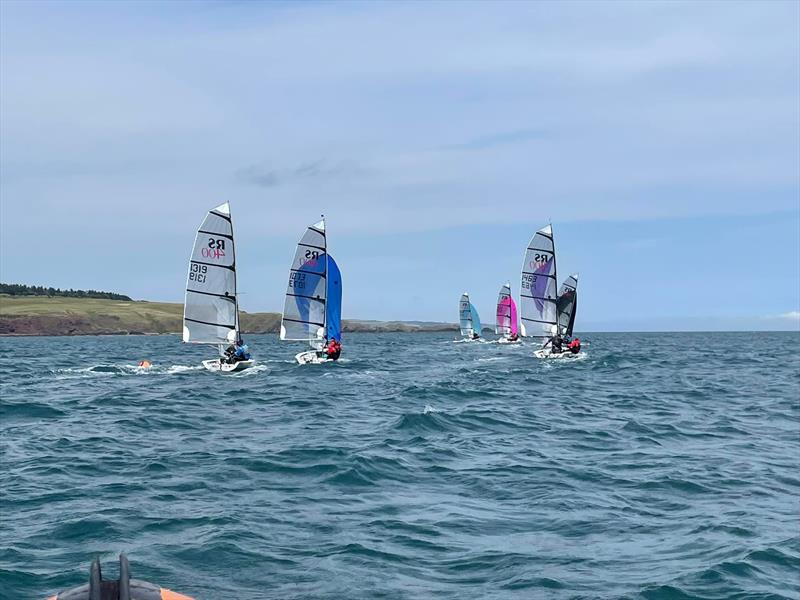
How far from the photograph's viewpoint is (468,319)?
408 feet

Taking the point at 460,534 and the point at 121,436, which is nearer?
the point at 460,534

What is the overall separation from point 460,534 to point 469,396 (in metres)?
21.8

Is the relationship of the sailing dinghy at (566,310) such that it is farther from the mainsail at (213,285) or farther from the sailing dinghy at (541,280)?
the mainsail at (213,285)

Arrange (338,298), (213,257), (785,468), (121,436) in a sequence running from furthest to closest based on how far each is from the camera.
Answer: (338,298), (213,257), (121,436), (785,468)

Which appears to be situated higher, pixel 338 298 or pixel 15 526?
pixel 338 298

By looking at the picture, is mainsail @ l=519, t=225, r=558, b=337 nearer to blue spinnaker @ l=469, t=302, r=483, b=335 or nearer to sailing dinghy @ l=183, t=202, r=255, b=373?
sailing dinghy @ l=183, t=202, r=255, b=373

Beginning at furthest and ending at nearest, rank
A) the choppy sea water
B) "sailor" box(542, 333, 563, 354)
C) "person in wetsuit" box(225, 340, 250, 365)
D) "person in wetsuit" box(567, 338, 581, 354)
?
"person in wetsuit" box(567, 338, 581, 354), "sailor" box(542, 333, 563, 354), "person in wetsuit" box(225, 340, 250, 365), the choppy sea water

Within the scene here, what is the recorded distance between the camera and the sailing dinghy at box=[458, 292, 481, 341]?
122 meters

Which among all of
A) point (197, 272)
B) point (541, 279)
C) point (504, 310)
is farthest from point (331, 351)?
point (504, 310)

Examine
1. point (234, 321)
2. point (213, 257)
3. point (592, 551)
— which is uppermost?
point (213, 257)

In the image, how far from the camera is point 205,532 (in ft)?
41.2

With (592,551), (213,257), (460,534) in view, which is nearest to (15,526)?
(460,534)

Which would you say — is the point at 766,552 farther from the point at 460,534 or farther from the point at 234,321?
the point at 234,321

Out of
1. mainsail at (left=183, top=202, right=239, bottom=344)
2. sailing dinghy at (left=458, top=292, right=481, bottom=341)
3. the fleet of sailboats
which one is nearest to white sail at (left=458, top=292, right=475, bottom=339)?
sailing dinghy at (left=458, top=292, right=481, bottom=341)
